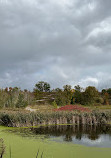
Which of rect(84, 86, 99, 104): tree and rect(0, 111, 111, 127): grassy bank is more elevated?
rect(84, 86, 99, 104): tree

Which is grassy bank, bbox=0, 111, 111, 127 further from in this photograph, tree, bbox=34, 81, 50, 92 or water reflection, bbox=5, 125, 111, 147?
tree, bbox=34, 81, 50, 92

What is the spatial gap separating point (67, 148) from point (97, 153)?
1047 millimetres

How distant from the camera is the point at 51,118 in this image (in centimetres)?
1198

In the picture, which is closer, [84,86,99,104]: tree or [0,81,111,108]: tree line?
[0,81,111,108]: tree line

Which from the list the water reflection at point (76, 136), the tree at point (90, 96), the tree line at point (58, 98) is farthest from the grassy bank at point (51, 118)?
the tree at point (90, 96)

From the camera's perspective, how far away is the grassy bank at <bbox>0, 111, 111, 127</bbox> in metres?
10.9

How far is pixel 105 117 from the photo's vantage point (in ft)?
43.1

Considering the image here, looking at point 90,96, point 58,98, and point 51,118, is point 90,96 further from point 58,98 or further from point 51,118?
point 51,118

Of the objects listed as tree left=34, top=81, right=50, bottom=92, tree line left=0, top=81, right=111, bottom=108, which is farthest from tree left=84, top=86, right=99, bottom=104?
tree left=34, top=81, right=50, bottom=92

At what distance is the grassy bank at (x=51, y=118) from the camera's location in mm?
10867

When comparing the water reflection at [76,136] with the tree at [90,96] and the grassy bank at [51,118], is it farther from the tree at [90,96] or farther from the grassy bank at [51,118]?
the tree at [90,96]

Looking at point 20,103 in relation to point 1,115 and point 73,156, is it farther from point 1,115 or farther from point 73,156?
point 73,156

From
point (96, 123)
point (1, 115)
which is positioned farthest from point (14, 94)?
point (96, 123)

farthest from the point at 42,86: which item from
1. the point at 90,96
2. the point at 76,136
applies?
the point at 76,136
